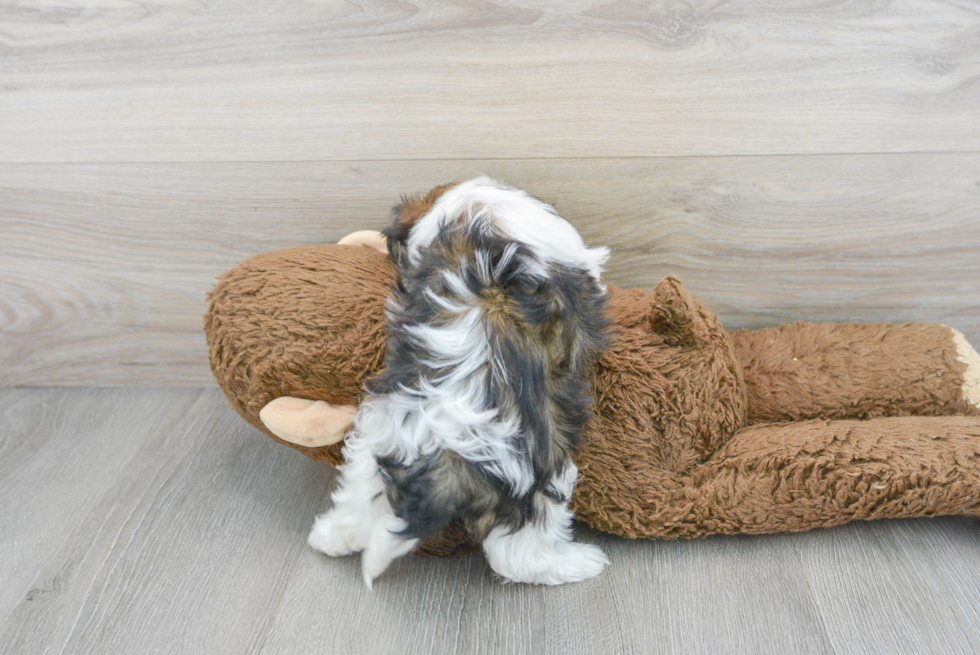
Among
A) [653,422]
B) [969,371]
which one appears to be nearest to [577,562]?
[653,422]

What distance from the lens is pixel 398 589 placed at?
860 millimetres

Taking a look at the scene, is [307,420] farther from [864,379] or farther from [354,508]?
[864,379]

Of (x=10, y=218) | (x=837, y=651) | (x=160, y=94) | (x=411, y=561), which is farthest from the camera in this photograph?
(x=10, y=218)

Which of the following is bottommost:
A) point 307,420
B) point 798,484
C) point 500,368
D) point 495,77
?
point 798,484

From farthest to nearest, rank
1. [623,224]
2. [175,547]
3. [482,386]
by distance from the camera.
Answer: [623,224], [175,547], [482,386]

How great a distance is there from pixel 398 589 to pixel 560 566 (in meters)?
0.20

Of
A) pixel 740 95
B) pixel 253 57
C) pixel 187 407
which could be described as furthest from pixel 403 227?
pixel 187 407

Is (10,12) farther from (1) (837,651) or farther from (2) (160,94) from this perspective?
(1) (837,651)

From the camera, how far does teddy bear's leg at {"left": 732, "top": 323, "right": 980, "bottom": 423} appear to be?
0.97 m

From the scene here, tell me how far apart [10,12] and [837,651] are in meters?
1.34

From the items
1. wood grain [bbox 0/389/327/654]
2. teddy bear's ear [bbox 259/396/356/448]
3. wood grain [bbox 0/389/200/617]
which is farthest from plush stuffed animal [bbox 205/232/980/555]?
wood grain [bbox 0/389/200/617]

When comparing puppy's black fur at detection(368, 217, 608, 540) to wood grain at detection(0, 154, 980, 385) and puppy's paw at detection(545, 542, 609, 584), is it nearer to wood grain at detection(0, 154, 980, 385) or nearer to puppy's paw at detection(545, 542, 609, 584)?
puppy's paw at detection(545, 542, 609, 584)

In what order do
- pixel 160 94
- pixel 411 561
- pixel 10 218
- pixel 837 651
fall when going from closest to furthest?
pixel 837 651
pixel 411 561
pixel 160 94
pixel 10 218

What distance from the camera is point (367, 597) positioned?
85 cm
